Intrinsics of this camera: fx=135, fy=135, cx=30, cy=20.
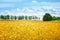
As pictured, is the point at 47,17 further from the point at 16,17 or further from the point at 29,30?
the point at 16,17

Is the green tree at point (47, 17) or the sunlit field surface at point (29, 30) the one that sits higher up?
the green tree at point (47, 17)

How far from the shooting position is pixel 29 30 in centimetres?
249

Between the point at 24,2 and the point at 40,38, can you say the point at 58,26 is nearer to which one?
the point at 40,38

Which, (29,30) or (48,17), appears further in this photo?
(48,17)

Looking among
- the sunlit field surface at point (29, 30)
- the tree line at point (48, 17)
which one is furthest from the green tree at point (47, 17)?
the sunlit field surface at point (29, 30)

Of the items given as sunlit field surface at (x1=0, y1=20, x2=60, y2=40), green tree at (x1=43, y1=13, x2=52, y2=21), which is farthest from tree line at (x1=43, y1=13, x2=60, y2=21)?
sunlit field surface at (x1=0, y1=20, x2=60, y2=40)

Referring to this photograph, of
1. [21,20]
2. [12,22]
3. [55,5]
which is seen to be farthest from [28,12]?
[55,5]

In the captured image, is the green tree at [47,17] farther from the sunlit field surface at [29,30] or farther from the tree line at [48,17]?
the sunlit field surface at [29,30]

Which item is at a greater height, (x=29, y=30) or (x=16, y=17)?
(x=16, y=17)

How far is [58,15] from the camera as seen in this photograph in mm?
2693

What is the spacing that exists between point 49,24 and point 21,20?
0.55 m

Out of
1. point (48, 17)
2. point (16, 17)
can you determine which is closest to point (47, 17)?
point (48, 17)

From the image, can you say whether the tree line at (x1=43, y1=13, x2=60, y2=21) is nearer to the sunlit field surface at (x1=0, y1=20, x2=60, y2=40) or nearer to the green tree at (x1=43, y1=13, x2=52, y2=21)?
the green tree at (x1=43, y1=13, x2=52, y2=21)

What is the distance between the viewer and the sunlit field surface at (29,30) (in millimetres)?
2404
